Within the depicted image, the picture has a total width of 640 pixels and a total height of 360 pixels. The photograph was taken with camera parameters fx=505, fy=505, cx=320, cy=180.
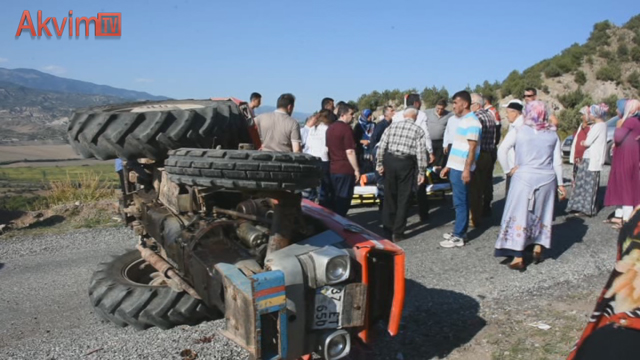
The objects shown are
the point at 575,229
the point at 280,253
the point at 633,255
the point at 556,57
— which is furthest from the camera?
the point at 556,57

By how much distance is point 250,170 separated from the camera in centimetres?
277

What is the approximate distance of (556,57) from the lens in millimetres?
38094

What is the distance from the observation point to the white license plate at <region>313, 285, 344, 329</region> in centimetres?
296

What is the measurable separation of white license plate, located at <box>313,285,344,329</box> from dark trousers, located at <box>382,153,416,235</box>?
3.72m

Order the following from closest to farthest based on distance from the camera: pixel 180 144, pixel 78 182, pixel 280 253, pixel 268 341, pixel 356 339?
1. pixel 268 341
2. pixel 280 253
3. pixel 356 339
4. pixel 180 144
5. pixel 78 182

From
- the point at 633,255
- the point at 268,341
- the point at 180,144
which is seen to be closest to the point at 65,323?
the point at 180,144

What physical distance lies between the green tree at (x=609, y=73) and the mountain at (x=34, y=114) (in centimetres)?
3024

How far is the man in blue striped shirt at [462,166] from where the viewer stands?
6176 millimetres

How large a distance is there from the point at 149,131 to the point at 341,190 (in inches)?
138

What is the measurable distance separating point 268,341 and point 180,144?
2095mm

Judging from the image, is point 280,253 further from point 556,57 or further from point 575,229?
point 556,57

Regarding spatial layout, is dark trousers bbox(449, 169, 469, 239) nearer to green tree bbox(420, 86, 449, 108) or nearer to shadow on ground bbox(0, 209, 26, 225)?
shadow on ground bbox(0, 209, 26, 225)

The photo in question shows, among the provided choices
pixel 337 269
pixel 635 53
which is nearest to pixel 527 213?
pixel 337 269

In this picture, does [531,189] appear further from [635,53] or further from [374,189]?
[635,53]
